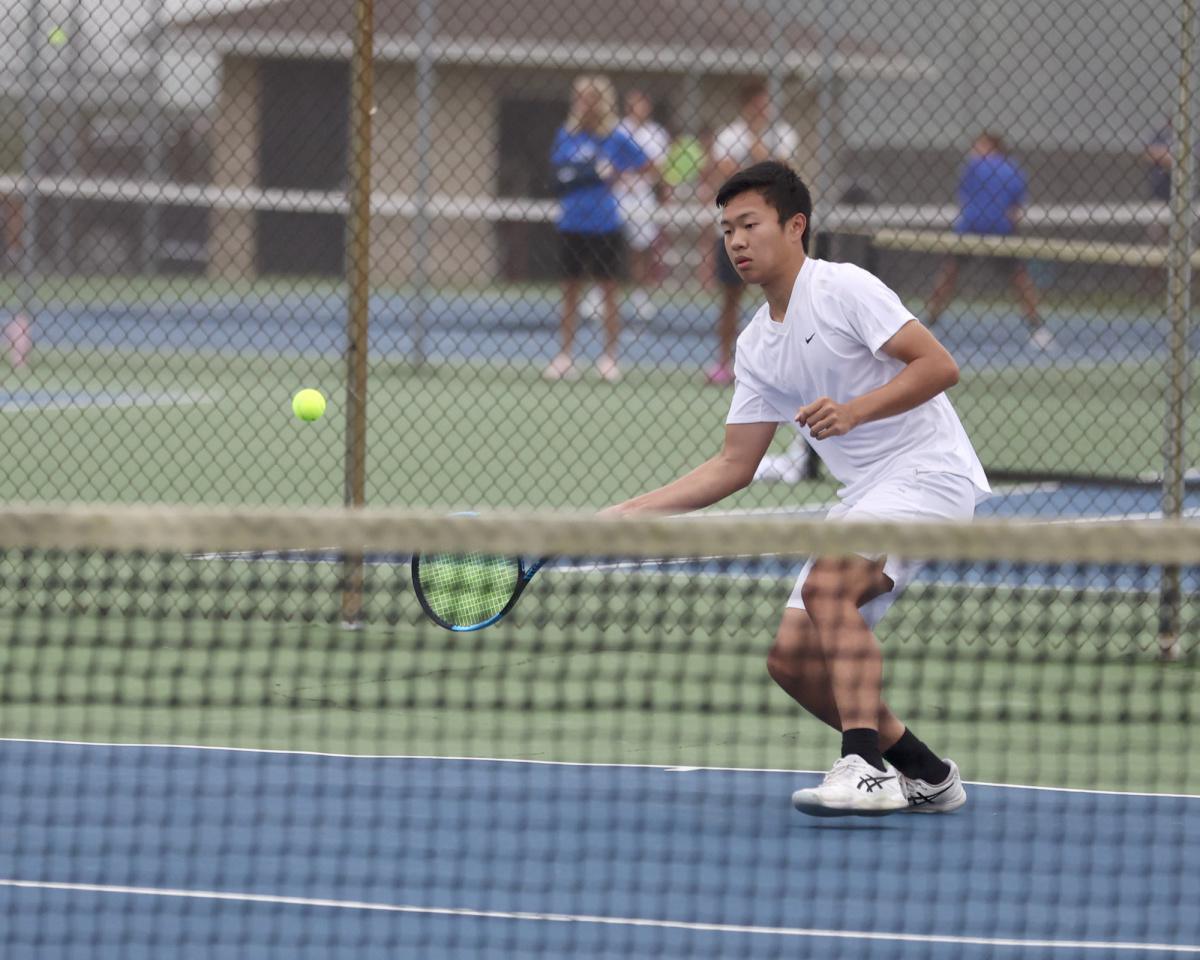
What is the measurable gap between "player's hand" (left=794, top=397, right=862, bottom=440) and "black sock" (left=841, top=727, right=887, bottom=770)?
0.65 meters

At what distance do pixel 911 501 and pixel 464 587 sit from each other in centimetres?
108

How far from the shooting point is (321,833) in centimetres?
425

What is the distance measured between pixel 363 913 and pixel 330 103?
20.9 m

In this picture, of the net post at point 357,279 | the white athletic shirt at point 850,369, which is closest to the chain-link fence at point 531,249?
the net post at point 357,279

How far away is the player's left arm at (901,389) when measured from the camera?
4.17 meters

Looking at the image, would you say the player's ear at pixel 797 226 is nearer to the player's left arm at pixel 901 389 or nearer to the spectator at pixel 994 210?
the player's left arm at pixel 901 389

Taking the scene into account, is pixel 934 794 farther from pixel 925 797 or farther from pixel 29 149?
pixel 29 149

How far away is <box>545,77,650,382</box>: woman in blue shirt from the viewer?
11.2m

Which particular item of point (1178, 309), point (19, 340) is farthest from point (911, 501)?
point (19, 340)

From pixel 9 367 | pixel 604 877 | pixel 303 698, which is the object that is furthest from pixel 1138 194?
pixel 604 877

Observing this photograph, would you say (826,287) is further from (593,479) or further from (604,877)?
(593,479)

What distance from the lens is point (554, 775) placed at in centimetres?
478

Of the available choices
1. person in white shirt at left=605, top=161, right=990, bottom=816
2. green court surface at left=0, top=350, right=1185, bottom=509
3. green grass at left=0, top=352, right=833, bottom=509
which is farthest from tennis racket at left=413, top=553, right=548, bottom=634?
green court surface at left=0, top=350, right=1185, bottom=509

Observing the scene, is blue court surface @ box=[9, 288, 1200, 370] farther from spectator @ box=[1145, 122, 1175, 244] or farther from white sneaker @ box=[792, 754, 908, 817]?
white sneaker @ box=[792, 754, 908, 817]
